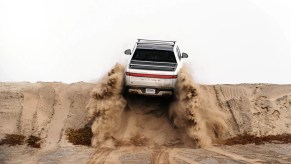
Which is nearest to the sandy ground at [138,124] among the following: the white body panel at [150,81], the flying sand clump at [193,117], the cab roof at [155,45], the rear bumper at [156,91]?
the flying sand clump at [193,117]

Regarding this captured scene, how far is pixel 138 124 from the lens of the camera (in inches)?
582

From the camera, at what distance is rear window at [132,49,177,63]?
14864 millimetres

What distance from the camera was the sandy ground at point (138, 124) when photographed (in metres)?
11.8

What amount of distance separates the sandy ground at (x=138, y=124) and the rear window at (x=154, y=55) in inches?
53.4

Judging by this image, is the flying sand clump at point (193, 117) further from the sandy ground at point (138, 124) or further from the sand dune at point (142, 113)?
the sandy ground at point (138, 124)

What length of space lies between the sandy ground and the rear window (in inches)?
53.4

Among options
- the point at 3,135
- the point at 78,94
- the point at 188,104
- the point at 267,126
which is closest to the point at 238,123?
the point at 267,126

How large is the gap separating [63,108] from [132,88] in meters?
3.35

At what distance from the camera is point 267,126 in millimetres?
15086

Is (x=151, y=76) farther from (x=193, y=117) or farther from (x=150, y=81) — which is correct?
(x=193, y=117)

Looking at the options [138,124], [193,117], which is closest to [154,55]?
[138,124]

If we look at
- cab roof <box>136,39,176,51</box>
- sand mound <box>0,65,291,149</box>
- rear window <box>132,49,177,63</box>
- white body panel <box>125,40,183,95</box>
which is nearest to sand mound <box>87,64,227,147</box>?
sand mound <box>0,65,291,149</box>

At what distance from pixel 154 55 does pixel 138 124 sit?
2.03 m

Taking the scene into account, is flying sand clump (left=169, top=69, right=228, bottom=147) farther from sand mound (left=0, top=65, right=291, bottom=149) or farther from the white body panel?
the white body panel
